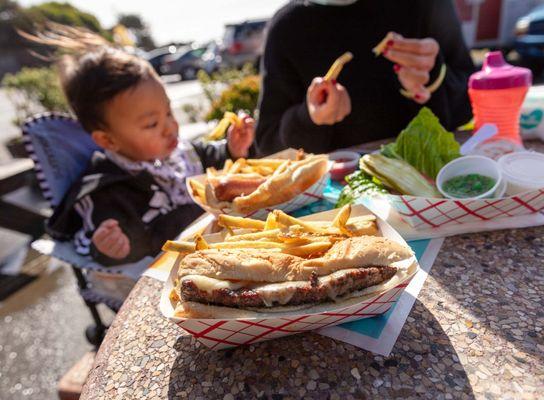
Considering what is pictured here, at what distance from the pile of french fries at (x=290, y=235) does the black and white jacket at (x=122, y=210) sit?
55.6 inches

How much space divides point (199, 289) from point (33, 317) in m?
4.50

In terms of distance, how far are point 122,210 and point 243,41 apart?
16.0 metres

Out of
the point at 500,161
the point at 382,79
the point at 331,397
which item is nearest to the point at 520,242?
the point at 500,161

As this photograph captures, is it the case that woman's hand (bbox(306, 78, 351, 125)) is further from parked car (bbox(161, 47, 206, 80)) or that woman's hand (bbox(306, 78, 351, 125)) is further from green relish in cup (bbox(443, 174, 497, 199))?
parked car (bbox(161, 47, 206, 80))

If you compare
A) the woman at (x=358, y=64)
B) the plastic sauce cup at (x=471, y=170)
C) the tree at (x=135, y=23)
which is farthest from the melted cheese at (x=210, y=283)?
the tree at (x=135, y=23)

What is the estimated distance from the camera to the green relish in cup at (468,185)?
5.02 ft

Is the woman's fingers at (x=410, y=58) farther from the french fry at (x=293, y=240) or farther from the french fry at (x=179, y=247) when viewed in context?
the french fry at (x=179, y=247)

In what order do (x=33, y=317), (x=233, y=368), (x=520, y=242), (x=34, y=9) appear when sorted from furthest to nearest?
(x=34, y=9), (x=33, y=317), (x=520, y=242), (x=233, y=368)

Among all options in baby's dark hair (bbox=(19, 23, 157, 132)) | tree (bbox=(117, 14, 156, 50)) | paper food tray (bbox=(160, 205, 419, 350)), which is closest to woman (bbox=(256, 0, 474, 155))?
baby's dark hair (bbox=(19, 23, 157, 132))

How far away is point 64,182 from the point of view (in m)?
2.70

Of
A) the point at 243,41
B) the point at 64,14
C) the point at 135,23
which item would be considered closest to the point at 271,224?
the point at 243,41

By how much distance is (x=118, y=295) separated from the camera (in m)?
2.62

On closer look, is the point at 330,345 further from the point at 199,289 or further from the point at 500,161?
the point at 500,161

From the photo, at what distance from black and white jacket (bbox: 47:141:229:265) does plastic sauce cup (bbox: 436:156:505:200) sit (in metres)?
1.73
